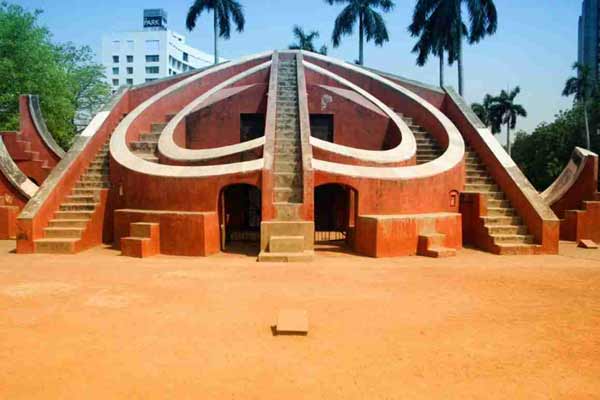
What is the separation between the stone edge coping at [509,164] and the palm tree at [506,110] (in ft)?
99.6

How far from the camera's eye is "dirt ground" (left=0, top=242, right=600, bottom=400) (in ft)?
8.75

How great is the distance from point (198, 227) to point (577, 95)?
35102mm

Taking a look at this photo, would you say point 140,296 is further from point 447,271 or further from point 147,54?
point 147,54

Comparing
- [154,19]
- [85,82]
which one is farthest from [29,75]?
[154,19]

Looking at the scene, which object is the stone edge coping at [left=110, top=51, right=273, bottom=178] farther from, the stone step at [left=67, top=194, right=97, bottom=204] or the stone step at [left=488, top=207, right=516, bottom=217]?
the stone step at [left=488, top=207, right=516, bottom=217]

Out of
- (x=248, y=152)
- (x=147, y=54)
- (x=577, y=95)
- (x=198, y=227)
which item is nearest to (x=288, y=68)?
(x=248, y=152)

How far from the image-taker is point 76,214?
8.55 metres

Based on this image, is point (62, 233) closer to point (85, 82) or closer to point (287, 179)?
point (287, 179)

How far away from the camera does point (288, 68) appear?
1352 cm

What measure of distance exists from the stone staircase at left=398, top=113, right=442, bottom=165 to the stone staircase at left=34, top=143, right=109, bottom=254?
289 inches

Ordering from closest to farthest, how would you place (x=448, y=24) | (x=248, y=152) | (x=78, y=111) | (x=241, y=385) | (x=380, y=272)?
(x=241, y=385)
(x=380, y=272)
(x=248, y=152)
(x=448, y=24)
(x=78, y=111)

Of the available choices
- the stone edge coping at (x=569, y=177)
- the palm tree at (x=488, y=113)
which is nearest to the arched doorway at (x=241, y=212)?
the stone edge coping at (x=569, y=177)

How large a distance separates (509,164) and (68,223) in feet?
29.9

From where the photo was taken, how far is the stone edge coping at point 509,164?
8.04 meters
